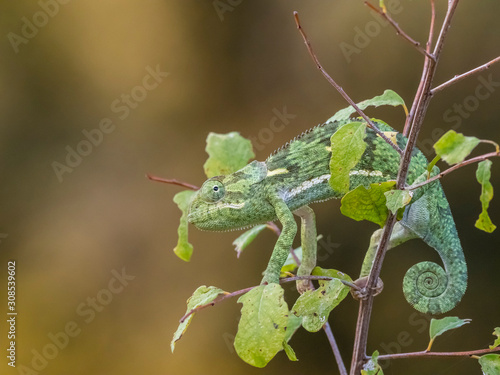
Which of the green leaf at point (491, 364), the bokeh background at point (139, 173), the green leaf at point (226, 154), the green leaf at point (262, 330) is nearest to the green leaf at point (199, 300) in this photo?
the green leaf at point (262, 330)

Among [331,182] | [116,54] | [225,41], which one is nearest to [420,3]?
[225,41]

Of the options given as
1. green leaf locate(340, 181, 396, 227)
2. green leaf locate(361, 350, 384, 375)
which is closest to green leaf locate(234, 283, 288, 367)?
green leaf locate(340, 181, 396, 227)

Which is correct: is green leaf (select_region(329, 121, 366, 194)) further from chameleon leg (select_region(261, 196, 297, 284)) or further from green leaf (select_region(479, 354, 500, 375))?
green leaf (select_region(479, 354, 500, 375))

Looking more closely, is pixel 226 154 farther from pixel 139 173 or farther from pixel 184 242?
pixel 139 173

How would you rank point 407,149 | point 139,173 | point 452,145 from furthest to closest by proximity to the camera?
point 139,173 < point 407,149 < point 452,145

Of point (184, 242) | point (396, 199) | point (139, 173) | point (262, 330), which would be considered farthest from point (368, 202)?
point (139, 173)
